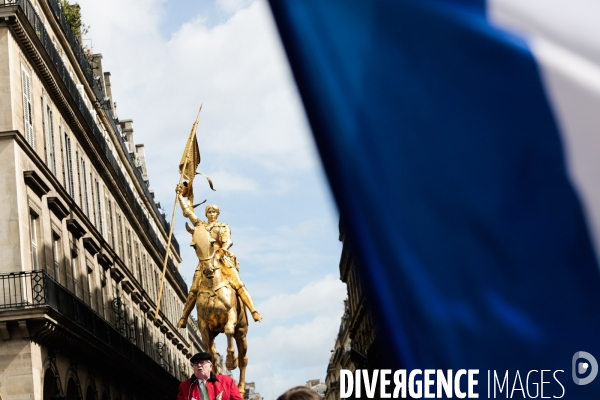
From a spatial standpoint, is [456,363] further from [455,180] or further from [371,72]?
[371,72]

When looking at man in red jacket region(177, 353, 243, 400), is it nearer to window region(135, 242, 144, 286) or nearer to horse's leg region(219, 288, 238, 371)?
horse's leg region(219, 288, 238, 371)

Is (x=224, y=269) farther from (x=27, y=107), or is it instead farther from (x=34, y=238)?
(x=27, y=107)

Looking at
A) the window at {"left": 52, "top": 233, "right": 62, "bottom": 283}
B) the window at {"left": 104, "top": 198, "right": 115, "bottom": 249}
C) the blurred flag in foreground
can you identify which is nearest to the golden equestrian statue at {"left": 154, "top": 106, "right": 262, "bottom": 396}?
the blurred flag in foreground

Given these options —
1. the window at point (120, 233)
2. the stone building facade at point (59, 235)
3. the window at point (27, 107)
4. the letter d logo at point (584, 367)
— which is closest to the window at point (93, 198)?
the stone building facade at point (59, 235)

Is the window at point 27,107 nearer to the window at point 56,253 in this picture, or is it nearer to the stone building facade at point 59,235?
the stone building facade at point 59,235

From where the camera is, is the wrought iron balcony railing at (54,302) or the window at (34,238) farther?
the window at (34,238)

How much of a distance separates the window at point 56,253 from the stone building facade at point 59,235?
4 cm

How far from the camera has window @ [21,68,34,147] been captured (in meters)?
27.2

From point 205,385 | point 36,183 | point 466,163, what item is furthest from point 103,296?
point 466,163

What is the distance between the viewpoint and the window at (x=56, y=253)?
95.4 ft

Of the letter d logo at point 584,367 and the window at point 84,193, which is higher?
the window at point 84,193

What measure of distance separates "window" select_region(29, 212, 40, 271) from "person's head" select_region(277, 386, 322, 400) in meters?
24.5

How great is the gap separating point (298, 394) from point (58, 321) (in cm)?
2383

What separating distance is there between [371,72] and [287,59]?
15cm
